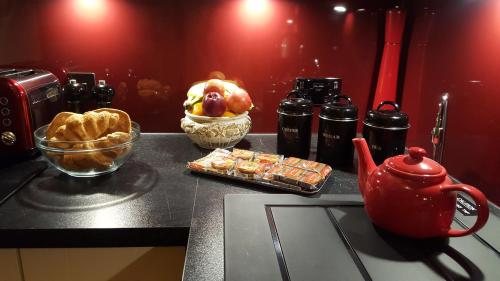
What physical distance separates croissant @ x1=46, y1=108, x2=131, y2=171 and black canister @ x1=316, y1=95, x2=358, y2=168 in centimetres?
52

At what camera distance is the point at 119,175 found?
1.01m

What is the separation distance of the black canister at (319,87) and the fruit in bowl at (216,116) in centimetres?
22

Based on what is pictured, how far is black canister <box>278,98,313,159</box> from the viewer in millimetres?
1086

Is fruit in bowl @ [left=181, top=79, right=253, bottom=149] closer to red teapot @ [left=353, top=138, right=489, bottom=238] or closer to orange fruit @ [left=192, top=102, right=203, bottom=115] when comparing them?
orange fruit @ [left=192, top=102, right=203, bottom=115]

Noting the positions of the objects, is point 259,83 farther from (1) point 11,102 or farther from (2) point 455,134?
(1) point 11,102

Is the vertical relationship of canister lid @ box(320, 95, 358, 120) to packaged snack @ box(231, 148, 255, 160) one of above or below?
above

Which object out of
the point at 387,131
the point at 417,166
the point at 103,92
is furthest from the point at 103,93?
the point at 417,166

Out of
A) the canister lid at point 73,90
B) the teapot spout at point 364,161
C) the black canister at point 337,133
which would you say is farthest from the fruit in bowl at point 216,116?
the teapot spout at point 364,161

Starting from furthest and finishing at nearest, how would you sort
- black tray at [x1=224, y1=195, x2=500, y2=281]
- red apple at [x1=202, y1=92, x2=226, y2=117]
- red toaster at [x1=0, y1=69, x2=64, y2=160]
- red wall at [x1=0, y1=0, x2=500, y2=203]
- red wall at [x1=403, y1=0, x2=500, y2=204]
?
red wall at [x1=0, y1=0, x2=500, y2=203] → red apple at [x1=202, y1=92, x2=226, y2=117] → red toaster at [x1=0, y1=69, x2=64, y2=160] → red wall at [x1=403, y1=0, x2=500, y2=204] → black tray at [x1=224, y1=195, x2=500, y2=281]

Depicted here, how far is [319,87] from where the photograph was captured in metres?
1.31

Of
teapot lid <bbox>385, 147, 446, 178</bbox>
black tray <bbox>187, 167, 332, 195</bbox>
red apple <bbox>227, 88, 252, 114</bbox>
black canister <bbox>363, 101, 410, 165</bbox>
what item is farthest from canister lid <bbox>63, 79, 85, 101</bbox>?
teapot lid <bbox>385, 147, 446, 178</bbox>

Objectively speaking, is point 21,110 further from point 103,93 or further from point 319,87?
point 319,87

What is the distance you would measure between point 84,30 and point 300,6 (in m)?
0.72

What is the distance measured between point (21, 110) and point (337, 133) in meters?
0.84
